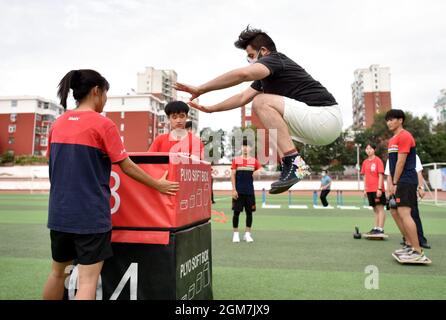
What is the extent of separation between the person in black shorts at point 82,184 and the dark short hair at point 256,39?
3.97ft

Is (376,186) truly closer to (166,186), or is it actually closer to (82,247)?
(166,186)

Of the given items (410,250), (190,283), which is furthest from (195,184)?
(410,250)

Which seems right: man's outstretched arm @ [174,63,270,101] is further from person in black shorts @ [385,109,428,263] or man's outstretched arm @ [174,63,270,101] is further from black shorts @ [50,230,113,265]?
person in black shorts @ [385,109,428,263]

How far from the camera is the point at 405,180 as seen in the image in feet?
15.7

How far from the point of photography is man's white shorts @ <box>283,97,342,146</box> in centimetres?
240

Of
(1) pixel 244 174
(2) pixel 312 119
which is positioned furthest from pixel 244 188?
(2) pixel 312 119

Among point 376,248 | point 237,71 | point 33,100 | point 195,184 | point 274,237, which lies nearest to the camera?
point 237,71

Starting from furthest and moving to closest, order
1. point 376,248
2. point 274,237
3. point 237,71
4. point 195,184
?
point 274,237 < point 376,248 < point 195,184 < point 237,71

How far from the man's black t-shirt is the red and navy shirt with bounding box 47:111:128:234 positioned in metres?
1.24

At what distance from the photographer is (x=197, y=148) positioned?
4.04 metres

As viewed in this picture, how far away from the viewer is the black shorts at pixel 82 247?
7.29 ft

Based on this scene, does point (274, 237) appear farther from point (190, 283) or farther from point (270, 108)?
point (270, 108)
